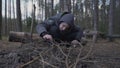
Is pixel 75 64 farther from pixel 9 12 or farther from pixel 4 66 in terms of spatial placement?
pixel 9 12

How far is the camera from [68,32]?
421 centimetres

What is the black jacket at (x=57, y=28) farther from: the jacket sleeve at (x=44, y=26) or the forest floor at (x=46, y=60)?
the forest floor at (x=46, y=60)

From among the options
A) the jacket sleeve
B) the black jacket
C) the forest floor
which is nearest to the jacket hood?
the black jacket

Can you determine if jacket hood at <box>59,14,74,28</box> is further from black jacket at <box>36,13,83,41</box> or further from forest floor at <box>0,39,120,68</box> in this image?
forest floor at <box>0,39,120,68</box>

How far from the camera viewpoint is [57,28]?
13.5ft

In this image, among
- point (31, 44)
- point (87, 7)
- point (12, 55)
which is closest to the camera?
point (12, 55)

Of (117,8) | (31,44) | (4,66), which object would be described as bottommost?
(4,66)

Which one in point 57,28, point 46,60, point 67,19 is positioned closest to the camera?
point 46,60

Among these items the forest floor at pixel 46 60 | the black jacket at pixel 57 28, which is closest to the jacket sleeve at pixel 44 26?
the black jacket at pixel 57 28

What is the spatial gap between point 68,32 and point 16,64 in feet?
3.82

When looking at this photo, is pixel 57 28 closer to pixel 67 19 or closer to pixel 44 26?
pixel 44 26

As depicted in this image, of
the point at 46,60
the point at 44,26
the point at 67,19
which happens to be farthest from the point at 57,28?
the point at 46,60

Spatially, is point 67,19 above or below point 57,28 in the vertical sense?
above

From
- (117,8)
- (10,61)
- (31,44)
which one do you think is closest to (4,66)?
(10,61)
